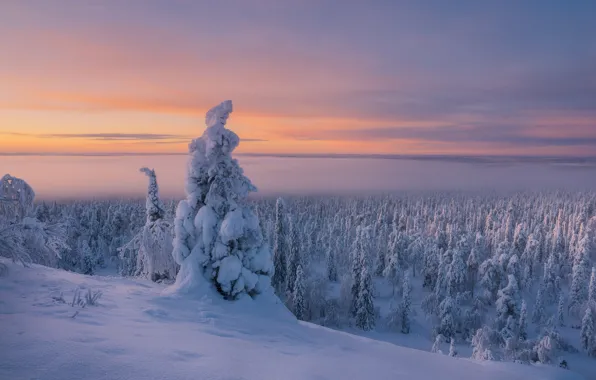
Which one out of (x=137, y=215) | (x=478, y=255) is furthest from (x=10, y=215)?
(x=137, y=215)

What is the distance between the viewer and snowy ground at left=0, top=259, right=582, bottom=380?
16.6 feet

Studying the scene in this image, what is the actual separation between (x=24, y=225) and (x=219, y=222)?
5.62 m

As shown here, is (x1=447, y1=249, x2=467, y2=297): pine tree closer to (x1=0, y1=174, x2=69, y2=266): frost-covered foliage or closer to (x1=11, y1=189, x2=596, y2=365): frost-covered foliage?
(x1=11, y1=189, x2=596, y2=365): frost-covered foliage

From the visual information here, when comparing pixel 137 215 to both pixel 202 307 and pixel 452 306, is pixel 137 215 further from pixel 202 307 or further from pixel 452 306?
pixel 202 307

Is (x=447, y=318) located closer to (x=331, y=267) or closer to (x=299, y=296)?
(x=299, y=296)

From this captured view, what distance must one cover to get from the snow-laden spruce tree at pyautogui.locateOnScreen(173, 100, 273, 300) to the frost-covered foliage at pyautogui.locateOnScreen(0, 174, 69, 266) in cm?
384

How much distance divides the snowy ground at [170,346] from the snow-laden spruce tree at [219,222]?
183 centimetres

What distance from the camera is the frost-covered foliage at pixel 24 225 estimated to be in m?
9.02

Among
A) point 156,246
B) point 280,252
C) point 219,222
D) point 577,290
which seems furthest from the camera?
point 577,290

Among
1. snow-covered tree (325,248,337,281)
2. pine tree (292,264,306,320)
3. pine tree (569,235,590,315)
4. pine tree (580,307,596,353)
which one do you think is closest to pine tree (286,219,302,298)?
pine tree (292,264,306,320)

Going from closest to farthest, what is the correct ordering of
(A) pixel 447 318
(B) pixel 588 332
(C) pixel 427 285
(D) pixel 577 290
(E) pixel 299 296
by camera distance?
(E) pixel 299 296, (A) pixel 447 318, (B) pixel 588 332, (D) pixel 577 290, (C) pixel 427 285

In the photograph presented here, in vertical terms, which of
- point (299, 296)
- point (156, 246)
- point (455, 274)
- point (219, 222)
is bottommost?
point (299, 296)

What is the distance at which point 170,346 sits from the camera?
20.4 ft

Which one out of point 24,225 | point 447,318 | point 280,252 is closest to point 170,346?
point 24,225
